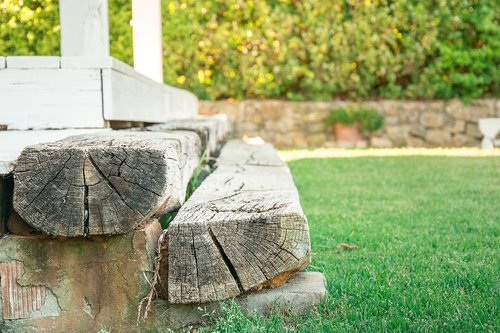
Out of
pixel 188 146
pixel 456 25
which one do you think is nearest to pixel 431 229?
pixel 188 146

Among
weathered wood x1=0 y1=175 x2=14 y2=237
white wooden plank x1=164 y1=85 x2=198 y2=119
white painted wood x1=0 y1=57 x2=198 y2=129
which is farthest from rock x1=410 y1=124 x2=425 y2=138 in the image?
weathered wood x1=0 y1=175 x2=14 y2=237

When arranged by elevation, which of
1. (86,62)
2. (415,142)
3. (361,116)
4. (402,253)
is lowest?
(402,253)

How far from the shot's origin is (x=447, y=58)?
10.6 m

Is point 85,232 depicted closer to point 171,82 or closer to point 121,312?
point 121,312

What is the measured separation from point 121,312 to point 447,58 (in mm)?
9338

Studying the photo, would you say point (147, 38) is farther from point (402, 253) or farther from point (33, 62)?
point (402, 253)

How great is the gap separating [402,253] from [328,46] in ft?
25.2

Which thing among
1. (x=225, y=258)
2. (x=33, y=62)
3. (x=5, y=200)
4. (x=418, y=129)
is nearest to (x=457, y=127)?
(x=418, y=129)

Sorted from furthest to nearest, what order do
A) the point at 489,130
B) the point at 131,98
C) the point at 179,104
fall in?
the point at 489,130
the point at 179,104
the point at 131,98

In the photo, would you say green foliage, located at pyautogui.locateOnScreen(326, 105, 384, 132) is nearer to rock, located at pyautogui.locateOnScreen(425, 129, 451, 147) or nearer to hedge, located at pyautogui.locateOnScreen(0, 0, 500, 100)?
hedge, located at pyautogui.locateOnScreen(0, 0, 500, 100)

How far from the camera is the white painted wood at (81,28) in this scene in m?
3.43

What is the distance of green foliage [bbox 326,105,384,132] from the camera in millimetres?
10305

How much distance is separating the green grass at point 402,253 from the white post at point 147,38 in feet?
5.64

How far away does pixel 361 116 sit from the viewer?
406 inches
